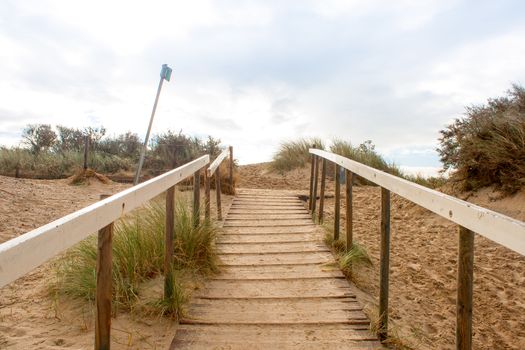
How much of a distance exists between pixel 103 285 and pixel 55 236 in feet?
1.92

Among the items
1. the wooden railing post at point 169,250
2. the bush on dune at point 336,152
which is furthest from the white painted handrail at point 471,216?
the bush on dune at point 336,152

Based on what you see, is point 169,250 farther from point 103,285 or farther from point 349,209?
point 349,209

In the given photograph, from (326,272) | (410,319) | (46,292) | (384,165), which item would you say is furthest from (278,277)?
(384,165)

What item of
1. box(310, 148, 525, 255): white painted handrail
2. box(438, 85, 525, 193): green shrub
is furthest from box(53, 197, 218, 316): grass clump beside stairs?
box(438, 85, 525, 193): green shrub

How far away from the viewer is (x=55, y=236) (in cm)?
156

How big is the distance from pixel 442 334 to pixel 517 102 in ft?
18.3

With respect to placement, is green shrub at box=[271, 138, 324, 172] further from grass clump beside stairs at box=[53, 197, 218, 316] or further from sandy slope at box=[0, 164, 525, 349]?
grass clump beside stairs at box=[53, 197, 218, 316]

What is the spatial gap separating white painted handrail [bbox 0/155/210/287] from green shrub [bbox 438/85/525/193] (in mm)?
5466

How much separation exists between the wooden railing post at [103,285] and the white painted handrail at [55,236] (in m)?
0.09

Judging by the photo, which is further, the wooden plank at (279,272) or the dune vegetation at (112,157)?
the dune vegetation at (112,157)

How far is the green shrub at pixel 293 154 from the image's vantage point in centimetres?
1345

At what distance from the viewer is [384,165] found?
12.2 m

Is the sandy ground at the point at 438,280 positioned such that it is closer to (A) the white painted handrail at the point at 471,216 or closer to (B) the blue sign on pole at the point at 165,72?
(A) the white painted handrail at the point at 471,216

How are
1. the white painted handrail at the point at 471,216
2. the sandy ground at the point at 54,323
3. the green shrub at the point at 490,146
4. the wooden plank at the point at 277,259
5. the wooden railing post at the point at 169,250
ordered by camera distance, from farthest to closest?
the green shrub at the point at 490,146 → the wooden plank at the point at 277,259 → the wooden railing post at the point at 169,250 → the sandy ground at the point at 54,323 → the white painted handrail at the point at 471,216
